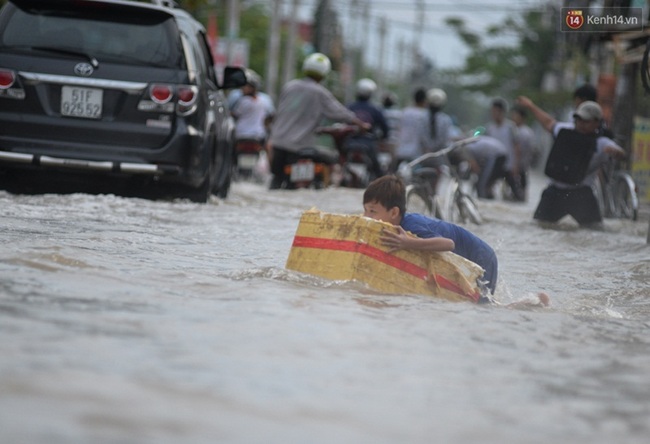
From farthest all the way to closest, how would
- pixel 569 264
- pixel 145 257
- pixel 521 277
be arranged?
1. pixel 569 264
2. pixel 521 277
3. pixel 145 257

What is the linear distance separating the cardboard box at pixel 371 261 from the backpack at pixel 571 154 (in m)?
6.64

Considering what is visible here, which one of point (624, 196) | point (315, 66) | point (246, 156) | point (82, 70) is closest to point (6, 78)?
point (82, 70)

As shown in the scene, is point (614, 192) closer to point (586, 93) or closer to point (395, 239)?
point (586, 93)

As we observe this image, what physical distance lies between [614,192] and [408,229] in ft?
33.8

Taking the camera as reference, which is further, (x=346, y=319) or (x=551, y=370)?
(x=346, y=319)

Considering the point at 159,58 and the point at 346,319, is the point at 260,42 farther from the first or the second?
the point at 346,319

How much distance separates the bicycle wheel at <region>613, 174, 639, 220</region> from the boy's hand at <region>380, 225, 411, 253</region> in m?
9.38

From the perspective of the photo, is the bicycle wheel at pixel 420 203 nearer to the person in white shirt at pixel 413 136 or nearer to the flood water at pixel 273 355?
the flood water at pixel 273 355

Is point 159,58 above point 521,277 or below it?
above

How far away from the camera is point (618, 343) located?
20.3ft

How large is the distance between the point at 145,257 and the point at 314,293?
57.8 inches

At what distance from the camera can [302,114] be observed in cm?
1542

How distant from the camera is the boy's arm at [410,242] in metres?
6.84

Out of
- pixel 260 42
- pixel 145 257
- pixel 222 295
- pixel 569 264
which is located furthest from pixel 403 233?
pixel 260 42
